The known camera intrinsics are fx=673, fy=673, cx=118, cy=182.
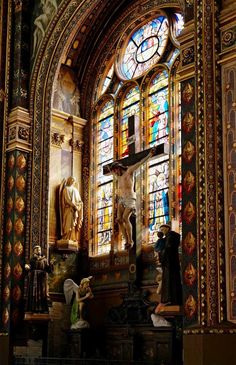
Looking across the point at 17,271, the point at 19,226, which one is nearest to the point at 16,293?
the point at 17,271

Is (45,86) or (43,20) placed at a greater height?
(43,20)

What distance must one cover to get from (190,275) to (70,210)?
5.99 meters

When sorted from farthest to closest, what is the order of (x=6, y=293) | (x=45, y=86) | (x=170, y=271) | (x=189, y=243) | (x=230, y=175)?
(x=45, y=86), (x=6, y=293), (x=170, y=271), (x=189, y=243), (x=230, y=175)

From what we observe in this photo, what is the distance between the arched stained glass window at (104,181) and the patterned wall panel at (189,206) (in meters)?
5.00

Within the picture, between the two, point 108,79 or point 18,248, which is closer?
point 18,248

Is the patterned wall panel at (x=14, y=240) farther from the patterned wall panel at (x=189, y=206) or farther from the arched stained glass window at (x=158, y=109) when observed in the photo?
the patterned wall panel at (x=189, y=206)

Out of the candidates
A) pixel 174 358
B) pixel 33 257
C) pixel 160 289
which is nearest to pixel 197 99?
pixel 160 289

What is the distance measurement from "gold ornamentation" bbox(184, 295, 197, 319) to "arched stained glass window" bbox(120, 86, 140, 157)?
591 cm

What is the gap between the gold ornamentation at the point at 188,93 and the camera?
1207 cm

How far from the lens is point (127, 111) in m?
16.9

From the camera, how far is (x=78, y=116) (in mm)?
17906

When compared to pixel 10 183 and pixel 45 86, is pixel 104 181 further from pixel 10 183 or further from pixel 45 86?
pixel 45 86

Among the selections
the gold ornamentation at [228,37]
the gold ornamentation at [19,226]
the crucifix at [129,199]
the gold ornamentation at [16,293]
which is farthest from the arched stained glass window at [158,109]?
the gold ornamentation at [16,293]

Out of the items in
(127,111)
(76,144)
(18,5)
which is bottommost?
(76,144)
